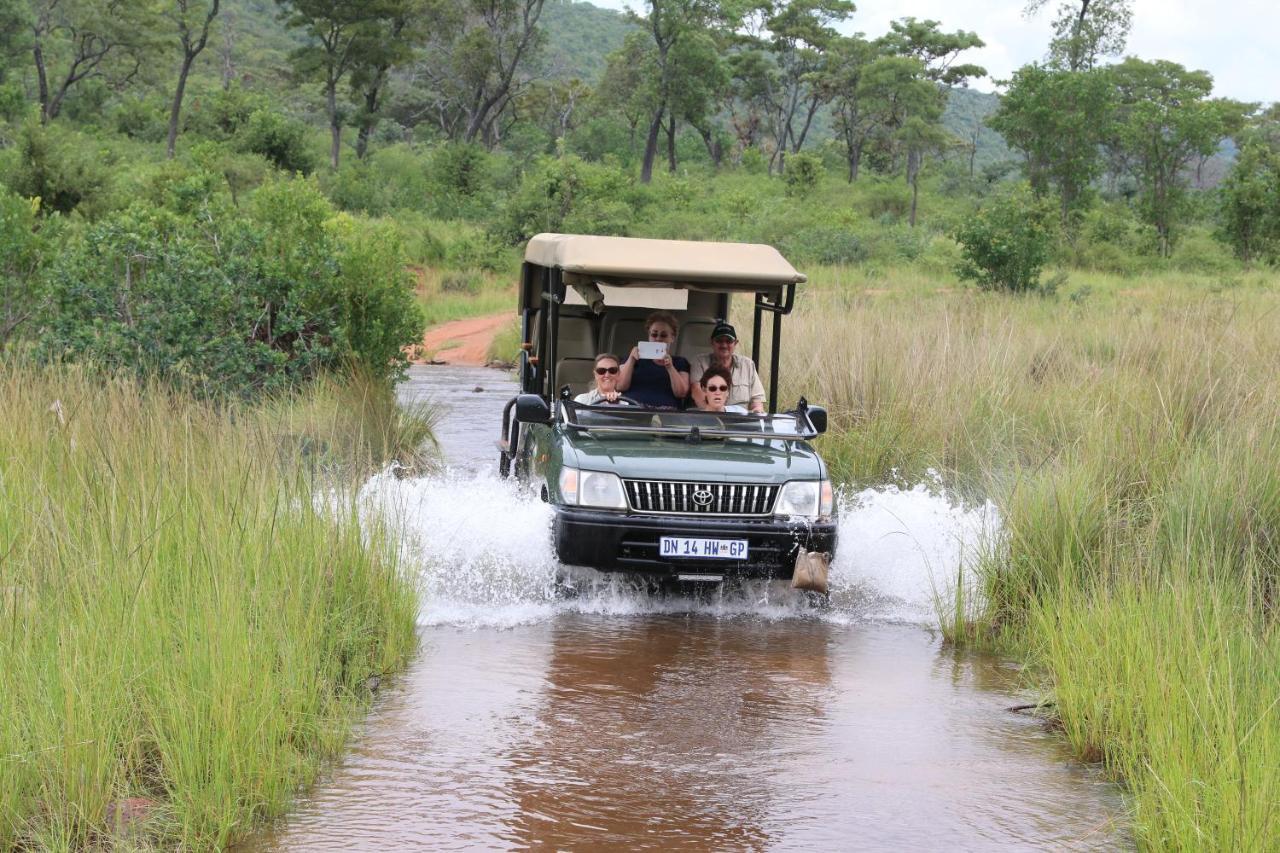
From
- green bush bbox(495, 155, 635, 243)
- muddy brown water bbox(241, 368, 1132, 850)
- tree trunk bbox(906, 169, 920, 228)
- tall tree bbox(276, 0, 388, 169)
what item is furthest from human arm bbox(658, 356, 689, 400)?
tall tree bbox(276, 0, 388, 169)

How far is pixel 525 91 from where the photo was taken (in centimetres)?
6612

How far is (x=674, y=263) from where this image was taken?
355 inches

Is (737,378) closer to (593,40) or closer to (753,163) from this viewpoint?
(753,163)

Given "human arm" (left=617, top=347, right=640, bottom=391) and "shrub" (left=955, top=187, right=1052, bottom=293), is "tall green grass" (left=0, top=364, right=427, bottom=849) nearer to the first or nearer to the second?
"human arm" (left=617, top=347, right=640, bottom=391)

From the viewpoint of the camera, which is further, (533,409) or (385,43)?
(385,43)

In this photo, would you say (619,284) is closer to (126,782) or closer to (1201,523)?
(1201,523)

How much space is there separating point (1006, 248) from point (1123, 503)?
17.4 meters

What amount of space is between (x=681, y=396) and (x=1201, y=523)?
3.40m

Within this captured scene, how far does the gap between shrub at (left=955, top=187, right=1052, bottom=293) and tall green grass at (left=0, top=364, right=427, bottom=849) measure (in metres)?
19.3

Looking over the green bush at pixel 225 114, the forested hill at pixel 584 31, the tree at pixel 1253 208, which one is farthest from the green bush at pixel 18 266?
the forested hill at pixel 584 31

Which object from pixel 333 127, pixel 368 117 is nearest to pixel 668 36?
pixel 368 117

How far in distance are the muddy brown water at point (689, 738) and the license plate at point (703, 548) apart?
0.43 meters

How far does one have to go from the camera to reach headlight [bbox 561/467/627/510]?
25.7 feet

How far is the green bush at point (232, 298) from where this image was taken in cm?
1133
